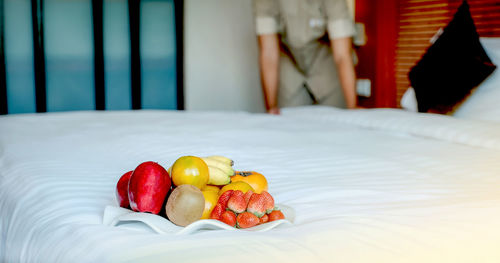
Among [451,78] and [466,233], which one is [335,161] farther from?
[451,78]

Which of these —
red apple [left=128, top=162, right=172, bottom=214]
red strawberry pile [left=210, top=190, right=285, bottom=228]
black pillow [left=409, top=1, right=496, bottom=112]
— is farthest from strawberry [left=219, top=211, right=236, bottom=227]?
black pillow [left=409, top=1, right=496, bottom=112]

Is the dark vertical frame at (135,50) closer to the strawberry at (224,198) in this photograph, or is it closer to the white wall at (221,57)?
the white wall at (221,57)

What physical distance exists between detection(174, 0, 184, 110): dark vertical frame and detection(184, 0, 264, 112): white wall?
33mm

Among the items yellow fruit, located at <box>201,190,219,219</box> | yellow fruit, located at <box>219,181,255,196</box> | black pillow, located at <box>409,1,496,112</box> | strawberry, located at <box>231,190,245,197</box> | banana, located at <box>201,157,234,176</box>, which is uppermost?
black pillow, located at <box>409,1,496,112</box>

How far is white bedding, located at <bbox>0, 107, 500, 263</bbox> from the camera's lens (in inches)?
29.0

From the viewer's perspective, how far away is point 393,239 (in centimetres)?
77

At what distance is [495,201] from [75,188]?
0.83 meters

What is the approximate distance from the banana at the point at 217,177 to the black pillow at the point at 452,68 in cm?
152

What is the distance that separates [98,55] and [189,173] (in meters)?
3.24

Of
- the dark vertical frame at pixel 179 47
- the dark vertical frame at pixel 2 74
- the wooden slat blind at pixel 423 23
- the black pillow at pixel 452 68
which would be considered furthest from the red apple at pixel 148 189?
the dark vertical frame at pixel 179 47

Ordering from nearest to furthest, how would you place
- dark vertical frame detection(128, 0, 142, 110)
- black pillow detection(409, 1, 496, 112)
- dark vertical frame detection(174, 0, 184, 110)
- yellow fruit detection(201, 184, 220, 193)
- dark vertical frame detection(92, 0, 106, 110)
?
yellow fruit detection(201, 184, 220, 193), black pillow detection(409, 1, 496, 112), dark vertical frame detection(92, 0, 106, 110), dark vertical frame detection(128, 0, 142, 110), dark vertical frame detection(174, 0, 184, 110)

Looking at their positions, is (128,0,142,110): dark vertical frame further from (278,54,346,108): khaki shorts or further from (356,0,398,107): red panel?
(356,0,398,107): red panel

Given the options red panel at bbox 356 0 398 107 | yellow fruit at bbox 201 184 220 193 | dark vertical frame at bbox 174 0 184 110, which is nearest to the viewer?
yellow fruit at bbox 201 184 220 193

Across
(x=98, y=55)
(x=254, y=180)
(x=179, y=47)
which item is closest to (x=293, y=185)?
(x=254, y=180)
